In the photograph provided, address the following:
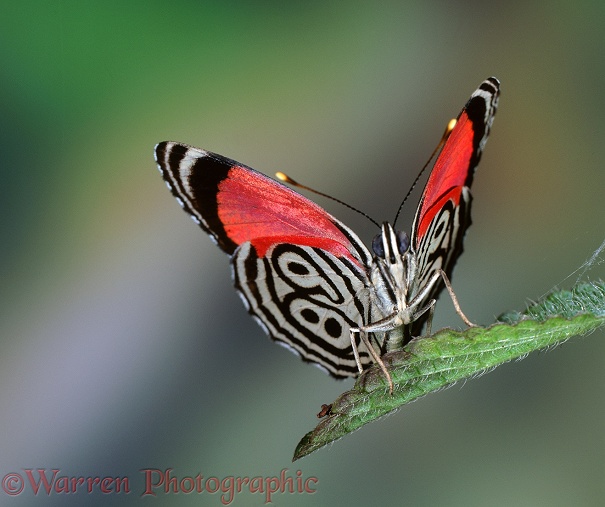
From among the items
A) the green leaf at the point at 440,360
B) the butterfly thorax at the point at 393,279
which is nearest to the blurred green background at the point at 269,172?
the butterfly thorax at the point at 393,279

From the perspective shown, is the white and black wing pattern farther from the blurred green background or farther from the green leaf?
the blurred green background

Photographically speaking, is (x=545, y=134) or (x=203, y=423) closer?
(x=203, y=423)

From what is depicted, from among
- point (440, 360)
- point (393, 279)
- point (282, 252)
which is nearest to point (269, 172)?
point (282, 252)

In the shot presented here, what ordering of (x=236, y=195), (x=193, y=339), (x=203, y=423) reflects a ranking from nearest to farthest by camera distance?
(x=236, y=195) → (x=203, y=423) → (x=193, y=339)

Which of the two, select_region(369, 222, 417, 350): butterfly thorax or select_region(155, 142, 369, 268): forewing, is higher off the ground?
select_region(155, 142, 369, 268): forewing

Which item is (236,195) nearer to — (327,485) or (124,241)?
(327,485)

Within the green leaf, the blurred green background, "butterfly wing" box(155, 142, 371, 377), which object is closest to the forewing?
"butterfly wing" box(155, 142, 371, 377)

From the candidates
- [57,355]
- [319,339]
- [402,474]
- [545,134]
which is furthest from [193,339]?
[545,134]
